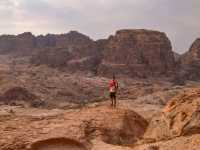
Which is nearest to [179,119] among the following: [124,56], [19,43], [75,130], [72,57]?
[75,130]

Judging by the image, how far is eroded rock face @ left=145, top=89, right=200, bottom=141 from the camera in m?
10.8

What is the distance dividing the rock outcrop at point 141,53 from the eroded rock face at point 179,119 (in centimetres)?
8694

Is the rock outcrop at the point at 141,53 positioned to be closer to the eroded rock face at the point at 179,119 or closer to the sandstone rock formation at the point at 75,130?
the sandstone rock formation at the point at 75,130

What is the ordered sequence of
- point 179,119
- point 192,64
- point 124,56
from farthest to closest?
point 192,64 < point 124,56 < point 179,119

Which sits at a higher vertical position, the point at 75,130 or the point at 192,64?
the point at 75,130

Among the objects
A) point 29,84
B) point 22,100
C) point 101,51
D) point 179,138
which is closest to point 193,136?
point 179,138

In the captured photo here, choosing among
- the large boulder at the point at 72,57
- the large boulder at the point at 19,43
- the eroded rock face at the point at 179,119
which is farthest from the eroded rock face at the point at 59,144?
the large boulder at the point at 19,43

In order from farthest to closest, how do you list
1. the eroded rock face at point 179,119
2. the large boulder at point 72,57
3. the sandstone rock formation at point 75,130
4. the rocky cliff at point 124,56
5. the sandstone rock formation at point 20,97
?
the large boulder at point 72,57, the rocky cliff at point 124,56, the sandstone rock formation at point 20,97, the sandstone rock formation at point 75,130, the eroded rock face at point 179,119

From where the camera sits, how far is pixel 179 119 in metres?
11.3

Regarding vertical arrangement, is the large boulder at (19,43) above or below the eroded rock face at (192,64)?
above

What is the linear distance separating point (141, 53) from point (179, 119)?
300ft

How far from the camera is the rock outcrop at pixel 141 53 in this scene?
100 metres

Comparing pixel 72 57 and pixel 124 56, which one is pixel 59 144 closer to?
pixel 124 56

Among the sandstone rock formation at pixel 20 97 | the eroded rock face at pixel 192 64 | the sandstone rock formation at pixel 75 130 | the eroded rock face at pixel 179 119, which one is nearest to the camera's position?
the eroded rock face at pixel 179 119
